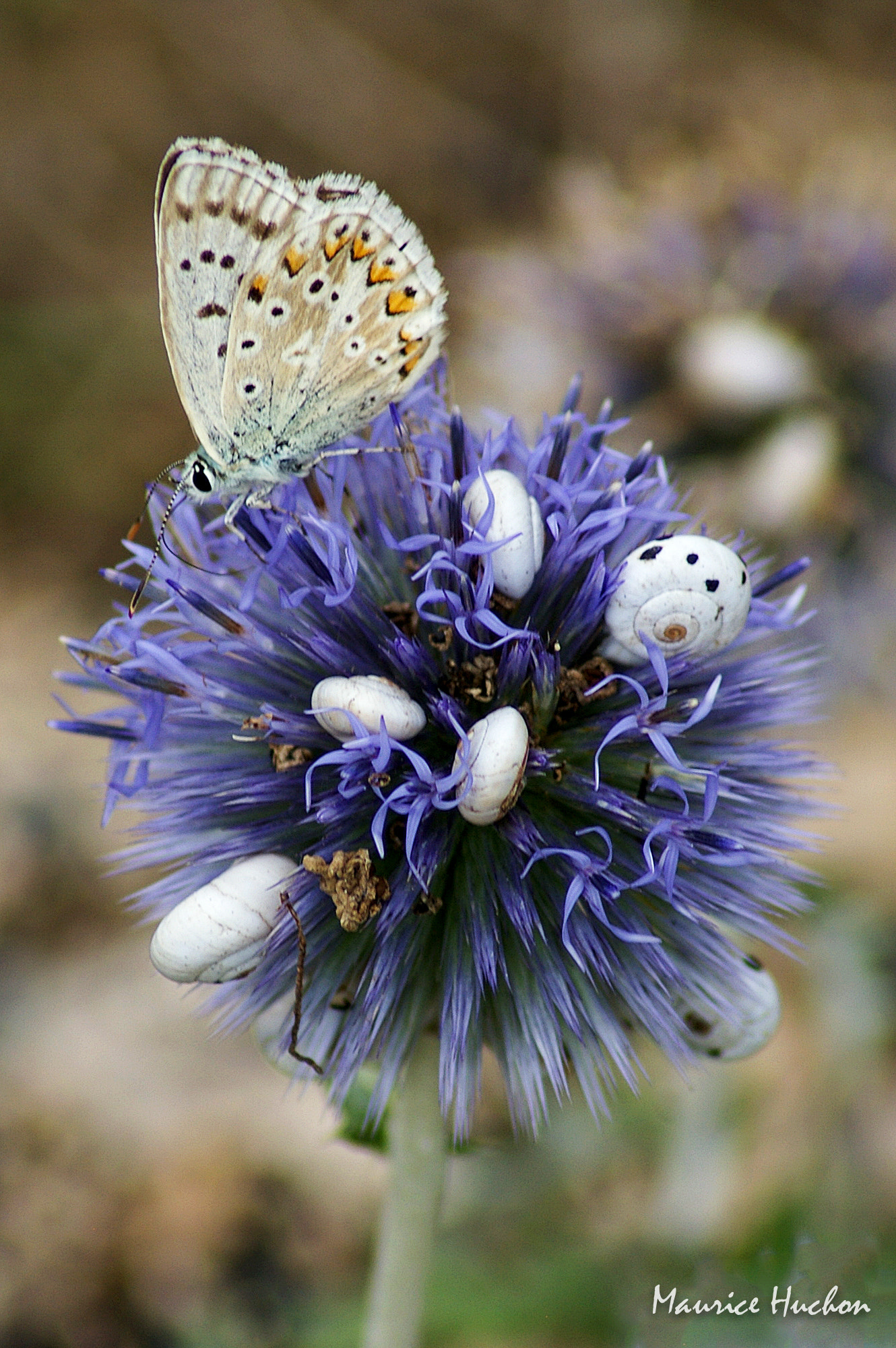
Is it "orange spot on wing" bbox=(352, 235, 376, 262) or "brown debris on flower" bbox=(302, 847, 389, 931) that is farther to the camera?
"orange spot on wing" bbox=(352, 235, 376, 262)

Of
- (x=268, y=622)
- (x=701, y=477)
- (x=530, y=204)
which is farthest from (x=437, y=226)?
(x=268, y=622)

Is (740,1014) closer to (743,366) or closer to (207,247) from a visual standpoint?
(207,247)

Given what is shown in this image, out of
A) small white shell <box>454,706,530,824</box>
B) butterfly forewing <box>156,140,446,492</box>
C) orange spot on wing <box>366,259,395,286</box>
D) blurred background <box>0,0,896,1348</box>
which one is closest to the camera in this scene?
small white shell <box>454,706,530,824</box>

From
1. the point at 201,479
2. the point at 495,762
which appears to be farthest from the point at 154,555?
the point at 495,762

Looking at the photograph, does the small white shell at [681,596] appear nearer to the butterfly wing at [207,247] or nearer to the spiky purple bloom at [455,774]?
the spiky purple bloom at [455,774]

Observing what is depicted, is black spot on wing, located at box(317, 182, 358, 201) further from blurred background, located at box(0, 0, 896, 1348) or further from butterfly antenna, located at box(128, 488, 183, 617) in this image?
blurred background, located at box(0, 0, 896, 1348)

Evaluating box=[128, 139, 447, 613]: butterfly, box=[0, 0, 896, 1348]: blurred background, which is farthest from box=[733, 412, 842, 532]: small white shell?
box=[128, 139, 447, 613]: butterfly

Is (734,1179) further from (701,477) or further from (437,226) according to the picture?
(437,226)
